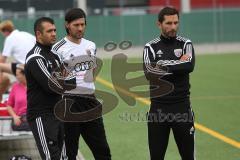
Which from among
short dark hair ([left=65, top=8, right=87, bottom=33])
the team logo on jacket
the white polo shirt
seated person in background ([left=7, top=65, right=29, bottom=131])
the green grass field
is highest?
short dark hair ([left=65, top=8, right=87, bottom=33])

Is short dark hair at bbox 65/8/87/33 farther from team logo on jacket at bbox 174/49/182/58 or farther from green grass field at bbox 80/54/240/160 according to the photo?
green grass field at bbox 80/54/240/160

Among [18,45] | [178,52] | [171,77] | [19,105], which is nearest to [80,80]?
[171,77]

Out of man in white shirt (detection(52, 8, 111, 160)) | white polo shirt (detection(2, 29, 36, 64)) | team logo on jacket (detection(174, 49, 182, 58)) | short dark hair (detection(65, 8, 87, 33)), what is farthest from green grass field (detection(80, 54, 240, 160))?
short dark hair (detection(65, 8, 87, 33))

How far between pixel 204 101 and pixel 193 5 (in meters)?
27.3

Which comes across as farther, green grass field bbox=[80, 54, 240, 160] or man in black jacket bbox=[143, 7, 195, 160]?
green grass field bbox=[80, 54, 240, 160]

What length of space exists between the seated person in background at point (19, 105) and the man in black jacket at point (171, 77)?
226cm

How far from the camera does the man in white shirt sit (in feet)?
19.5

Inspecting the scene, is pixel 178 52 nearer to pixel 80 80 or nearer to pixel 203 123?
pixel 80 80

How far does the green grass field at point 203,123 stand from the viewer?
814 centimetres

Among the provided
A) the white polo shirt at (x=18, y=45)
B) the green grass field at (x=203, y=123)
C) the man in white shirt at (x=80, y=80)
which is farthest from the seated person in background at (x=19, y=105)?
the white polo shirt at (x=18, y=45)

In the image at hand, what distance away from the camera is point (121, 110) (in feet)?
39.2

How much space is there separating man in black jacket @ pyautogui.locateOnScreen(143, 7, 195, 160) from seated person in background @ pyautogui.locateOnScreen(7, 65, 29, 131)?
7.41 ft

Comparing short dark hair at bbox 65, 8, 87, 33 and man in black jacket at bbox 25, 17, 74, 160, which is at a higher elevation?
short dark hair at bbox 65, 8, 87, 33

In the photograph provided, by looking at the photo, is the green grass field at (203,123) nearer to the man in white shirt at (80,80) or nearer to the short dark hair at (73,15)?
the man in white shirt at (80,80)
